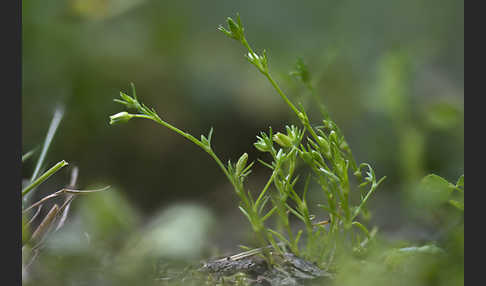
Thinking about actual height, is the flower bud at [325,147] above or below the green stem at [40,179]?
above

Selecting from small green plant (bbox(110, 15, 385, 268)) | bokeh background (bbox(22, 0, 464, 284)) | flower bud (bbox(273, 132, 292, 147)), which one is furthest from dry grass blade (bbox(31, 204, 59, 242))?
bokeh background (bbox(22, 0, 464, 284))

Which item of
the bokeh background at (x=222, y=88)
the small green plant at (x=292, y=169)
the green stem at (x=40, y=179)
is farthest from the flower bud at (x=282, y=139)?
the bokeh background at (x=222, y=88)

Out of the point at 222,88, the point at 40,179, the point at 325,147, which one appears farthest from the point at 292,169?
the point at 222,88

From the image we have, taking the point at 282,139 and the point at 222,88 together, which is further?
the point at 222,88

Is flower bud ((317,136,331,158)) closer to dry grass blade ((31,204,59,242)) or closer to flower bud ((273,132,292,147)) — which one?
flower bud ((273,132,292,147))

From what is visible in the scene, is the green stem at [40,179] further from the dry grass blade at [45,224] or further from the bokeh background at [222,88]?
→ the bokeh background at [222,88]

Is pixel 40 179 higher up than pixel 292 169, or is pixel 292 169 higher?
pixel 292 169

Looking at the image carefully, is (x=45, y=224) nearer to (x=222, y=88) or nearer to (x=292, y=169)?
(x=292, y=169)

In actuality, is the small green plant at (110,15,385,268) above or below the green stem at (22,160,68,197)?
above
